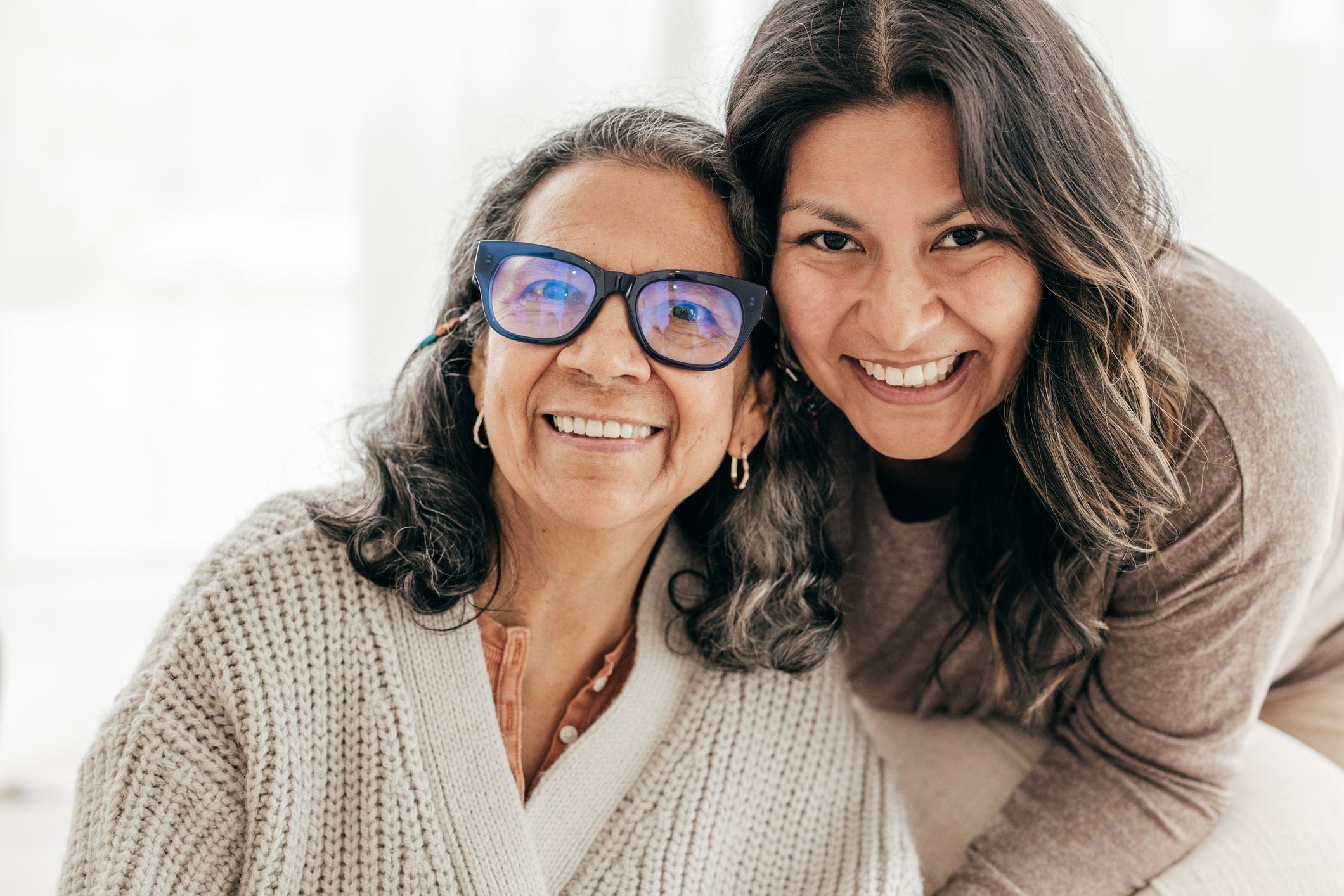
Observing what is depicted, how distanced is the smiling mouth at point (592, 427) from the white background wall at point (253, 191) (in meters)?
1.99

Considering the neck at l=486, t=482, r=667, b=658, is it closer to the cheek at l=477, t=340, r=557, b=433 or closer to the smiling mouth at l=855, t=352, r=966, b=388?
the cheek at l=477, t=340, r=557, b=433

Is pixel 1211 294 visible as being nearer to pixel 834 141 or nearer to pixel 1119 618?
pixel 1119 618

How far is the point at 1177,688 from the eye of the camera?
5.45 ft

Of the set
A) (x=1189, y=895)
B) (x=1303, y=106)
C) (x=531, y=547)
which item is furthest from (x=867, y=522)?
(x=1303, y=106)

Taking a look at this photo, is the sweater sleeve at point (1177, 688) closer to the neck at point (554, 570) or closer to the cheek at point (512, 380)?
the neck at point (554, 570)

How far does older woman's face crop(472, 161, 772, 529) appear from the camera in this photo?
4.60ft

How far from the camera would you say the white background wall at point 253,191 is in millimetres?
3385

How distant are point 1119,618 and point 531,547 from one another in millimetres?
Answer: 871

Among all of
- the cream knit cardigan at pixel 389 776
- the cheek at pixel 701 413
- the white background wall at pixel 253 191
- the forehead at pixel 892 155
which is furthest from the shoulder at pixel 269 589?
the white background wall at pixel 253 191

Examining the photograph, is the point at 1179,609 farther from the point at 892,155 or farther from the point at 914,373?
the point at 892,155

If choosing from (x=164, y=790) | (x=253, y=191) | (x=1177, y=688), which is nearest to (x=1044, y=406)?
(x=1177, y=688)

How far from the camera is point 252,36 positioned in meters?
3.38

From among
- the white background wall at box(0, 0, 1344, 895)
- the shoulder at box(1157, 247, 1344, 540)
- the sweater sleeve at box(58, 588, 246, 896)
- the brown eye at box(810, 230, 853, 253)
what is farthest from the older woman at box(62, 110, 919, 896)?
the white background wall at box(0, 0, 1344, 895)

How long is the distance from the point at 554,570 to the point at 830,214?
60 centimetres
